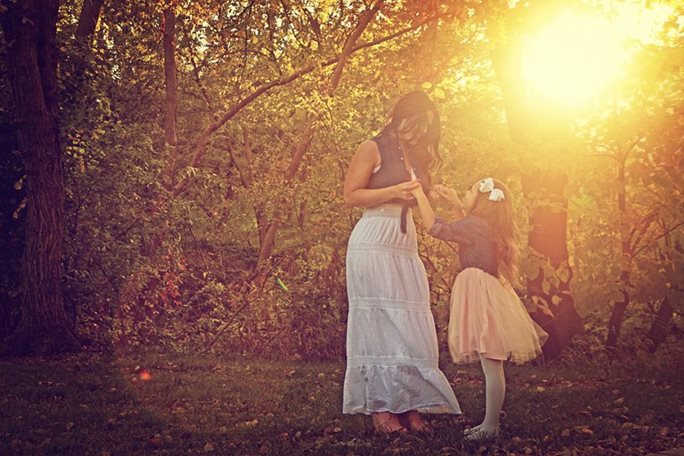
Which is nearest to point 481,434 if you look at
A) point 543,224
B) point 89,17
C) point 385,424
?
point 385,424

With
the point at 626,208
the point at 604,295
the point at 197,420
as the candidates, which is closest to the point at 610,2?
the point at 626,208

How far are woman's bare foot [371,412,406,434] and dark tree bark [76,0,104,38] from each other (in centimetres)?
1175

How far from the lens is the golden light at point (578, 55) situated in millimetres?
9383

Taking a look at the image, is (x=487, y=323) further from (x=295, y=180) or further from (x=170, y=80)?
(x=170, y=80)

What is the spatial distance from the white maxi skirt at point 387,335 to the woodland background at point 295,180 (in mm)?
3738

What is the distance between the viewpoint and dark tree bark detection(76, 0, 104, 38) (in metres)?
15.0

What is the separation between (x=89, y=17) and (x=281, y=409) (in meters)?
10.2

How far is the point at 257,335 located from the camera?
12.8 metres

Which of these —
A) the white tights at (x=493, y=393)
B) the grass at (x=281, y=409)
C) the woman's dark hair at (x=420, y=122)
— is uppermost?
the woman's dark hair at (x=420, y=122)

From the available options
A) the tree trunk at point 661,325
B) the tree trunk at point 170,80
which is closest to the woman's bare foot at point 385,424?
the tree trunk at point 661,325

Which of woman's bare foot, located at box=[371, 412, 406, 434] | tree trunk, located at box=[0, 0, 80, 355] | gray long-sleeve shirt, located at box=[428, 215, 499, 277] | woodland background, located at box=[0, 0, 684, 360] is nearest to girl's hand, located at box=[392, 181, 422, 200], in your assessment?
gray long-sleeve shirt, located at box=[428, 215, 499, 277]

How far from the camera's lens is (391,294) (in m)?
5.62

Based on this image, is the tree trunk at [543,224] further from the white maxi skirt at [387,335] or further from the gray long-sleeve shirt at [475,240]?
the white maxi skirt at [387,335]

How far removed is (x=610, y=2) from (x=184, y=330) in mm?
9244
